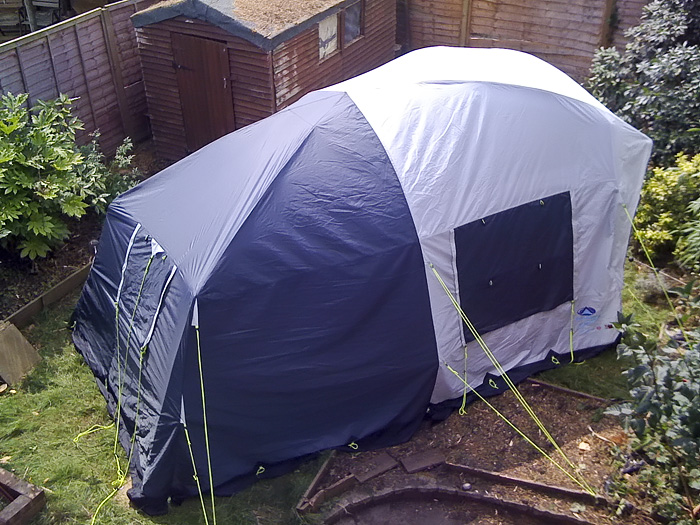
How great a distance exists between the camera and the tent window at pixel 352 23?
8.81 metres

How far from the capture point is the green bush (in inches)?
227

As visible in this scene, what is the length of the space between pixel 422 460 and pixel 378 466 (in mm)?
307

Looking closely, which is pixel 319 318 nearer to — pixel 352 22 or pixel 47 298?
pixel 47 298

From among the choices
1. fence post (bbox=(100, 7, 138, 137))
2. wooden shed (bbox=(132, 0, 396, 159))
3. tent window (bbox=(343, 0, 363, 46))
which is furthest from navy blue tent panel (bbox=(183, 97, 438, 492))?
tent window (bbox=(343, 0, 363, 46))

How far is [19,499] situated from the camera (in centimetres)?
423

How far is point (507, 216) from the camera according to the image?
4941 mm

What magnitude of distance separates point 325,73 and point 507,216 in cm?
433

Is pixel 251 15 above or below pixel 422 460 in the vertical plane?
above

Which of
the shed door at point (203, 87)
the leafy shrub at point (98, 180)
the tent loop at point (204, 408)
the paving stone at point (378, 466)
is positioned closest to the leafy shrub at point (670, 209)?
the paving stone at point (378, 466)

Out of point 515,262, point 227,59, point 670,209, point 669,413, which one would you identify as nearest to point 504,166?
point 515,262

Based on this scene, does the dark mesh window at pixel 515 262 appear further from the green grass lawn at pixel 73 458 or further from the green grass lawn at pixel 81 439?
the green grass lawn at pixel 73 458

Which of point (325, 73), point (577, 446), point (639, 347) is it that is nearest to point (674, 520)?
point (577, 446)

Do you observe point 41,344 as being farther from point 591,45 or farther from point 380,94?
point 591,45

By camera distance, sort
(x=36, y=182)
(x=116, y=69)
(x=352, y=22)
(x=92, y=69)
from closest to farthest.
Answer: (x=36, y=182)
(x=92, y=69)
(x=116, y=69)
(x=352, y=22)
